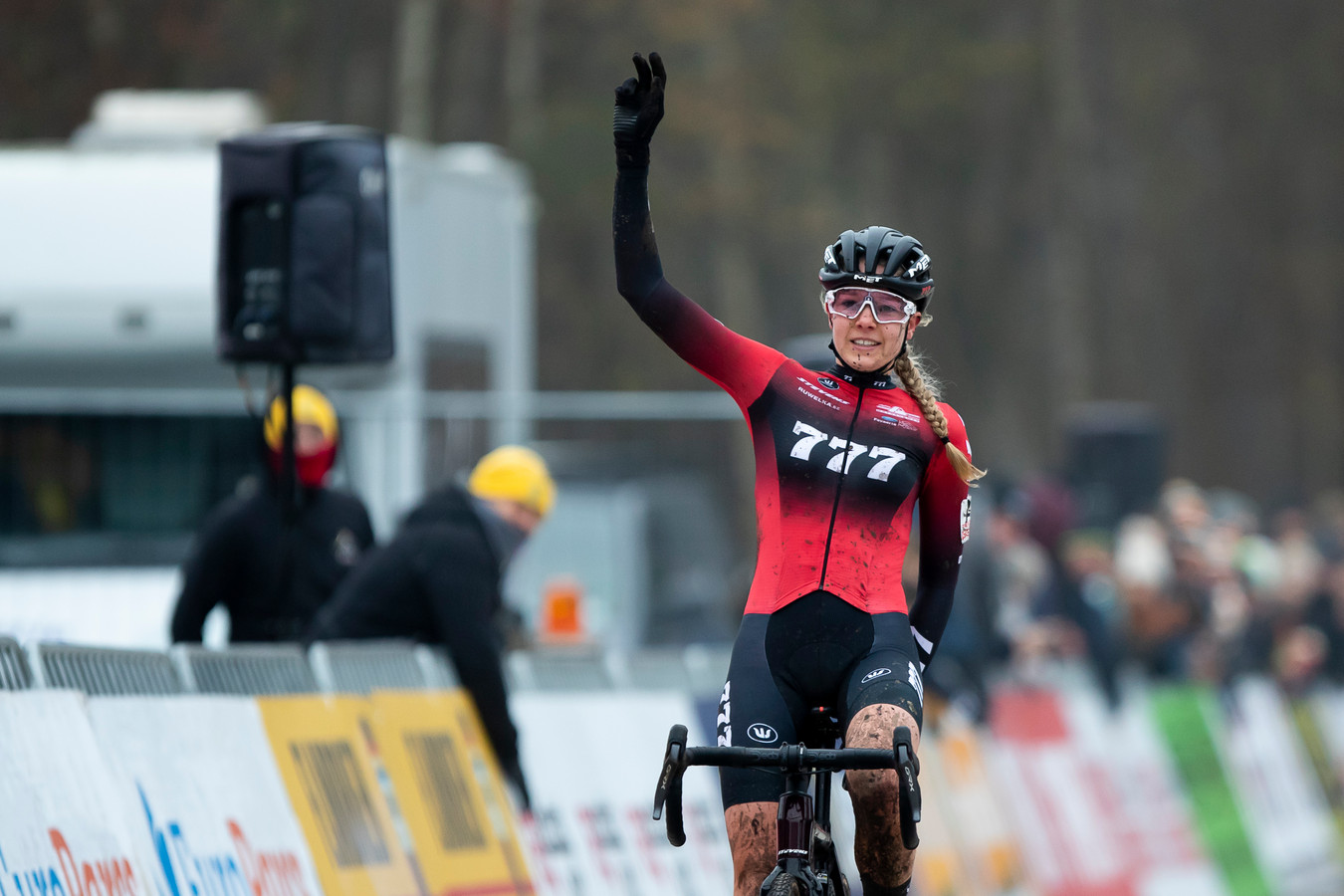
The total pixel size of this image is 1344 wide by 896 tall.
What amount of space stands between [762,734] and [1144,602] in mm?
11790

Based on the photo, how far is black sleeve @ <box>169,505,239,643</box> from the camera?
356 inches

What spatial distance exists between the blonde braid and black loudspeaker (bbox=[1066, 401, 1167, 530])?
1959cm

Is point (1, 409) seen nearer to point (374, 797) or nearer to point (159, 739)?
point (374, 797)

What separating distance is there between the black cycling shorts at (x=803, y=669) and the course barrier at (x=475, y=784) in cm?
143

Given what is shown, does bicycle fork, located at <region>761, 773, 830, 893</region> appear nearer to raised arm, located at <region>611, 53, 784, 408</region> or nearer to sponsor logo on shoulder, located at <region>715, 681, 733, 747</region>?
sponsor logo on shoulder, located at <region>715, 681, 733, 747</region>

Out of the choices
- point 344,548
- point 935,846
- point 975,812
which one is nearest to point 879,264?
point 344,548

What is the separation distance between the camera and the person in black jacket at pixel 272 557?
29.9 ft

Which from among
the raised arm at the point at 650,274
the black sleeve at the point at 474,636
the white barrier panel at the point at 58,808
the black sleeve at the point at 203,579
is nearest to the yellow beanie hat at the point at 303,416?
the black sleeve at the point at 203,579

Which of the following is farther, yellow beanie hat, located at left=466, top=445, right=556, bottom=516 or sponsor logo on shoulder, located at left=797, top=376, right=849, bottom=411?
yellow beanie hat, located at left=466, top=445, right=556, bottom=516

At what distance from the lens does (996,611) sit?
563 inches

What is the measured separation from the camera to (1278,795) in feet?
59.1

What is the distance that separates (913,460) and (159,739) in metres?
2.12

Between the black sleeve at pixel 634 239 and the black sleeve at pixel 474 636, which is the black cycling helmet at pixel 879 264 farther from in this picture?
the black sleeve at pixel 474 636

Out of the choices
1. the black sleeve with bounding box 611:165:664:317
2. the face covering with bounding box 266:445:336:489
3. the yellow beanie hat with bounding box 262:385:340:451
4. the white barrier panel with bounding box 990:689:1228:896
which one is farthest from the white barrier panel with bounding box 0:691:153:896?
the white barrier panel with bounding box 990:689:1228:896
